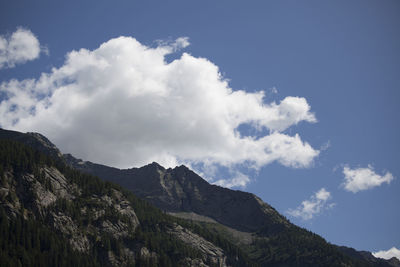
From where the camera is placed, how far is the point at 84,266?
199000mm

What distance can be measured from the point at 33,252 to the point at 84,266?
75.2ft

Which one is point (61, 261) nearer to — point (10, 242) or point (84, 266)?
point (84, 266)

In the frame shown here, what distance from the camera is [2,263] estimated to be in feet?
554

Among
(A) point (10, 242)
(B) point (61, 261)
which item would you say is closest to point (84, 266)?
(B) point (61, 261)

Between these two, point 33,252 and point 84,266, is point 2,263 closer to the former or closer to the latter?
point 33,252

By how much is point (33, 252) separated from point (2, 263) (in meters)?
22.6

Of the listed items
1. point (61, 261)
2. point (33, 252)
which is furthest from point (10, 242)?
point (61, 261)

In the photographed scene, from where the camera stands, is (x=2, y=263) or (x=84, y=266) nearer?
(x=2, y=263)

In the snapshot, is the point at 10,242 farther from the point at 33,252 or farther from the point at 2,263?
the point at 2,263

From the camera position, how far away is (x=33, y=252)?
19125 cm

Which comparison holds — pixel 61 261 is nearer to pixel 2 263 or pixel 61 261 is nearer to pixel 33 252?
pixel 33 252

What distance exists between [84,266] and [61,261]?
11.1 metres

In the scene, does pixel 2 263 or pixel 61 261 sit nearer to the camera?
pixel 2 263

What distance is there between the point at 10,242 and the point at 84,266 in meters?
33.4
